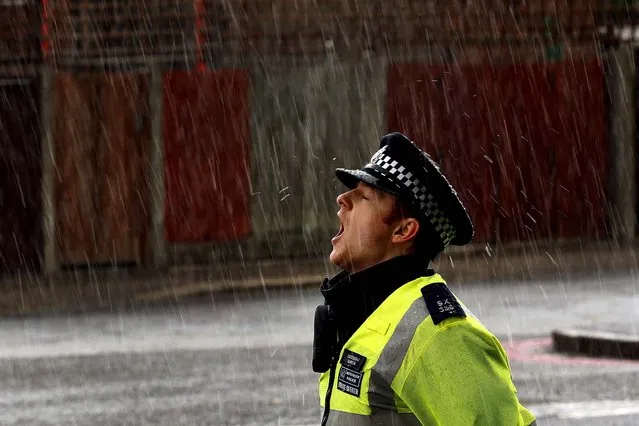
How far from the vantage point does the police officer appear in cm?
264

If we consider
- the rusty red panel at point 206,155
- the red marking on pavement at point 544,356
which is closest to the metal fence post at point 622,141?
the rusty red panel at point 206,155

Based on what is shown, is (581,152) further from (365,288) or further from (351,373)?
(351,373)

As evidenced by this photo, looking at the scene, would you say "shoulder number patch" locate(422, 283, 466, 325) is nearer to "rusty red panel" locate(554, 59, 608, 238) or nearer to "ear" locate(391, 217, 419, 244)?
"ear" locate(391, 217, 419, 244)

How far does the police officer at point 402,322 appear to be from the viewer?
8.67 feet

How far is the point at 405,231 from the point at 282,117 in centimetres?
Answer: 1623

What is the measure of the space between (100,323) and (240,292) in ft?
9.26

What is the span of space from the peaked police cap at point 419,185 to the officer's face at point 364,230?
0.04 meters

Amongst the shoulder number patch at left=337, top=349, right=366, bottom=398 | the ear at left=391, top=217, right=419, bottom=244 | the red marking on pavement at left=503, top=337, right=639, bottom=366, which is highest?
the ear at left=391, top=217, right=419, bottom=244

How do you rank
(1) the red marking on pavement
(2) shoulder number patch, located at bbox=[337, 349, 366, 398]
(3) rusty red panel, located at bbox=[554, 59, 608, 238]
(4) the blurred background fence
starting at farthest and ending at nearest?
(3) rusty red panel, located at bbox=[554, 59, 608, 238] < (4) the blurred background fence < (1) the red marking on pavement < (2) shoulder number patch, located at bbox=[337, 349, 366, 398]

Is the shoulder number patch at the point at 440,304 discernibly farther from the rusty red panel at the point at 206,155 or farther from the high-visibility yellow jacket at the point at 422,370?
the rusty red panel at the point at 206,155

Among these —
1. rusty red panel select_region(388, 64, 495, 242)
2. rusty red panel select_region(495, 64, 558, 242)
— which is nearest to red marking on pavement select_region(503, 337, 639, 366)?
rusty red panel select_region(388, 64, 495, 242)

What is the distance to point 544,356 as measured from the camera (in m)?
10.7

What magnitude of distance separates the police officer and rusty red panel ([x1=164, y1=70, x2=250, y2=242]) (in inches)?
626

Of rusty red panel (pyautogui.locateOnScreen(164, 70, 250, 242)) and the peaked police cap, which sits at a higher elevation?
the peaked police cap
